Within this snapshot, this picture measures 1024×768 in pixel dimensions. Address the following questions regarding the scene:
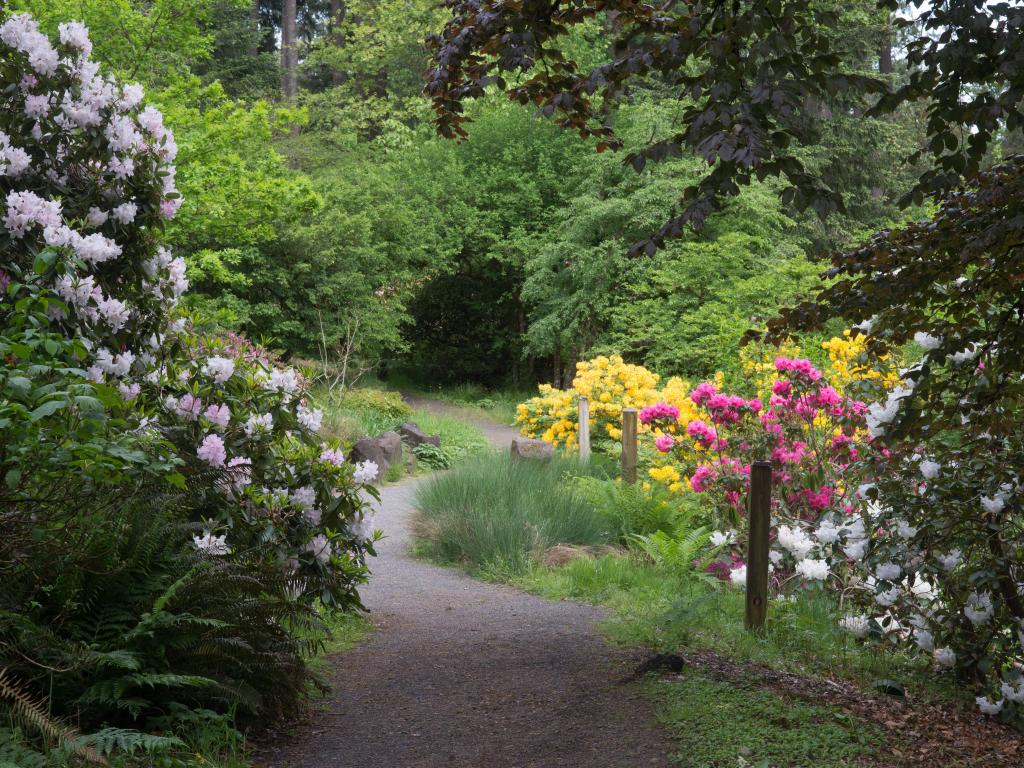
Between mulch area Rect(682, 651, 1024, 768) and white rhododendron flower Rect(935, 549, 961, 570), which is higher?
white rhododendron flower Rect(935, 549, 961, 570)

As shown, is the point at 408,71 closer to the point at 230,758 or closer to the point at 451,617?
the point at 451,617

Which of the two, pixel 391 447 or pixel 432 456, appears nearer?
pixel 391 447

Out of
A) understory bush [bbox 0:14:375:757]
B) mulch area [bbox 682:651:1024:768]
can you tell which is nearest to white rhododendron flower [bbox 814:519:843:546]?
mulch area [bbox 682:651:1024:768]

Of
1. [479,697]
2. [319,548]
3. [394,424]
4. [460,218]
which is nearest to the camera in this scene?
[479,697]

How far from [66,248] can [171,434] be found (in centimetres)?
92

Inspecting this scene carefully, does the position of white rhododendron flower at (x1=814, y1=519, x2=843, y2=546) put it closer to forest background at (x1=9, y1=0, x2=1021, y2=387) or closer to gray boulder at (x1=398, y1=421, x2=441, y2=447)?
forest background at (x1=9, y1=0, x2=1021, y2=387)

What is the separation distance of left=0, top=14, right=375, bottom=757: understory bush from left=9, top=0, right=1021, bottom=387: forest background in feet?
27.1

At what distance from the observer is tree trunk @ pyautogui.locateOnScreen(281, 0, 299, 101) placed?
29.9 m

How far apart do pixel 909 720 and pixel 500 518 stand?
4.14 metres

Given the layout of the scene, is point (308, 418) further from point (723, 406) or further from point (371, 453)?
point (371, 453)

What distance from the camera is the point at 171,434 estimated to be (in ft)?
14.6

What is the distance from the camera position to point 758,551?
532cm

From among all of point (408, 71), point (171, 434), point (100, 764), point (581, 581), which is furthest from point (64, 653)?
point (408, 71)

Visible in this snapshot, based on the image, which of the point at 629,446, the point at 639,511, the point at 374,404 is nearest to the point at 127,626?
the point at 639,511
